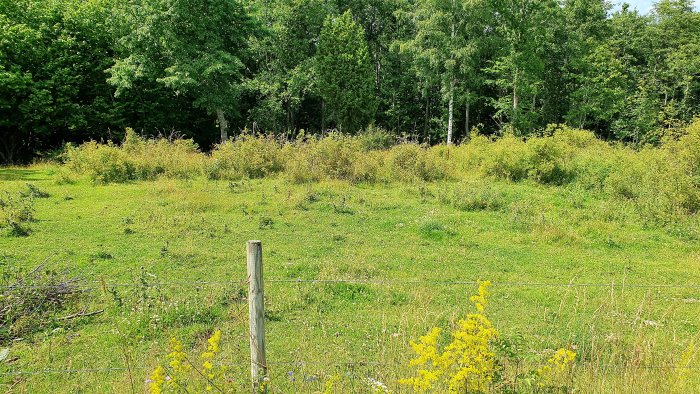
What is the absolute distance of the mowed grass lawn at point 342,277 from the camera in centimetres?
439

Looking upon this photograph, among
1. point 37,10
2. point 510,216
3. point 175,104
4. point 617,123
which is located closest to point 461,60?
point 617,123

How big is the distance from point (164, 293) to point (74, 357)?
1.70 m

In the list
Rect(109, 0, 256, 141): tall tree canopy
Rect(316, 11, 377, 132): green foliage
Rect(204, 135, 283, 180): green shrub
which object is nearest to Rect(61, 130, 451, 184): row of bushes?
Rect(204, 135, 283, 180): green shrub

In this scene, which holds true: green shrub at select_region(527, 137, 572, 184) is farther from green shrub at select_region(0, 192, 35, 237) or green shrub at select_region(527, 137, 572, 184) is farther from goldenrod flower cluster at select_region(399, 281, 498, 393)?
green shrub at select_region(0, 192, 35, 237)

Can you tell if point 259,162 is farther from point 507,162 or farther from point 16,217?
point 507,162

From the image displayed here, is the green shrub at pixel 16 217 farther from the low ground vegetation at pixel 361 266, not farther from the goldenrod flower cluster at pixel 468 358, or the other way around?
the goldenrod flower cluster at pixel 468 358

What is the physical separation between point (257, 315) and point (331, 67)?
30.7 metres

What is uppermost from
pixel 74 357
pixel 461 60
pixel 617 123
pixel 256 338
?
pixel 461 60

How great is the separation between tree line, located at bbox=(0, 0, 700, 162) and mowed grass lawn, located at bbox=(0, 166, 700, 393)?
7708mm

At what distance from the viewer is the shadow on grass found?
16.5 metres

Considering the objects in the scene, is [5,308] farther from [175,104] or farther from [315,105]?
[315,105]

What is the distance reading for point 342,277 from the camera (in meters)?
7.42

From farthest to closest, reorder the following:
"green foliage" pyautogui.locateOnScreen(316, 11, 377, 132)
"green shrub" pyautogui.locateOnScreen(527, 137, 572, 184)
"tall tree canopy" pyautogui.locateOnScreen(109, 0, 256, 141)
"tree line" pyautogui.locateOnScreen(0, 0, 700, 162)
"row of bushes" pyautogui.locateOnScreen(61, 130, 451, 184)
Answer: "green foliage" pyautogui.locateOnScreen(316, 11, 377, 132) < "tree line" pyautogui.locateOnScreen(0, 0, 700, 162) < "tall tree canopy" pyautogui.locateOnScreen(109, 0, 256, 141) < "green shrub" pyautogui.locateOnScreen(527, 137, 572, 184) < "row of bushes" pyautogui.locateOnScreen(61, 130, 451, 184)

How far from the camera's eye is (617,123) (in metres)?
36.8
